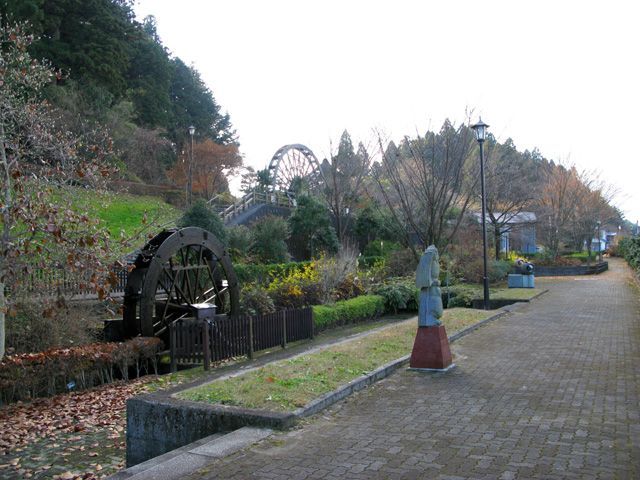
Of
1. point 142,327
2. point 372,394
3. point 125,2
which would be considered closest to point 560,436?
point 372,394

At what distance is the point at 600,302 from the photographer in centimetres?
2025

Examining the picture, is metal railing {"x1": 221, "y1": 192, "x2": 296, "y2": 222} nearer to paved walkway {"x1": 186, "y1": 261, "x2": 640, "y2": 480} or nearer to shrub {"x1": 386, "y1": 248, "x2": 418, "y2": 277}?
shrub {"x1": 386, "y1": 248, "x2": 418, "y2": 277}

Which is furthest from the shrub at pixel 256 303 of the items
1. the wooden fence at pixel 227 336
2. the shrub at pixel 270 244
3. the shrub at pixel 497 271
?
the shrub at pixel 497 271

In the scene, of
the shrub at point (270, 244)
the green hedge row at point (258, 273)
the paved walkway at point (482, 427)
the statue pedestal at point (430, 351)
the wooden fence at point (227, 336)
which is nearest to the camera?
the paved walkway at point (482, 427)

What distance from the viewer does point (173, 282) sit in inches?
583

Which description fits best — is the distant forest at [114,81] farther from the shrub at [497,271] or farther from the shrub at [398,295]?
the shrub at [497,271]

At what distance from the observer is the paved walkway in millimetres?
4684

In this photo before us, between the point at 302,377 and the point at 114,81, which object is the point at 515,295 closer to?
the point at 302,377

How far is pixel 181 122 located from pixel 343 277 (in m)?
37.5

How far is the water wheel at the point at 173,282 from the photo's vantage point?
44.2 feet

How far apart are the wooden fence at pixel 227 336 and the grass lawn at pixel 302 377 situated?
2.97 meters

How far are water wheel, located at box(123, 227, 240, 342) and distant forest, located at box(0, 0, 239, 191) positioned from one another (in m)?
11.6

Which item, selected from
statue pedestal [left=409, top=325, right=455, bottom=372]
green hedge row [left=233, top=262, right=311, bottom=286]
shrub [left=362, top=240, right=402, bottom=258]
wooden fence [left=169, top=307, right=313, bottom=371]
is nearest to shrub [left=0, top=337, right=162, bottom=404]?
wooden fence [left=169, top=307, right=313, bottom=371]

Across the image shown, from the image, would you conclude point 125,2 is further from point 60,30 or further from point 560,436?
point 560,436
